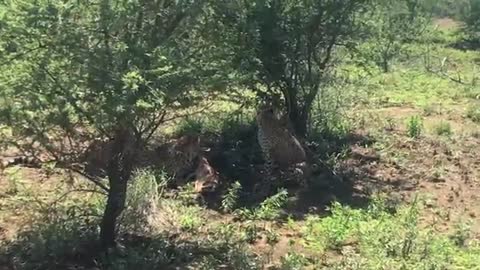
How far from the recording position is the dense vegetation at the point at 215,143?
17.4 feet

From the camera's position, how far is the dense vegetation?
5.31 metres

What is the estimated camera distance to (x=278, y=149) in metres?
8.52

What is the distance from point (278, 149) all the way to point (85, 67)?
11.9 ft

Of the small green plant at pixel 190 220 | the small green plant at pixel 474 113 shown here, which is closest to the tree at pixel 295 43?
the small green plant at pixel 190 220

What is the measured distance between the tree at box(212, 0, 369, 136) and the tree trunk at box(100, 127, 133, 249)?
2.20 meters

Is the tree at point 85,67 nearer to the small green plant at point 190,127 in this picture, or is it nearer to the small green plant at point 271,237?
the small green plant at point 271,237

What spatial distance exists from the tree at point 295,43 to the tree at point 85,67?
2405 mm

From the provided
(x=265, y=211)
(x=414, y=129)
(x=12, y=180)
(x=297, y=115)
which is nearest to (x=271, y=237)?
(x=265, y=211)

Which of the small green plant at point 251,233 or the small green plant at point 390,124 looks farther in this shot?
the small green plant at point 390,124

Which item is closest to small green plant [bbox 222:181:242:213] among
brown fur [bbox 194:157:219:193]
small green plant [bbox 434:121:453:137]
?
brown fur [bbox 194:157:219:193]

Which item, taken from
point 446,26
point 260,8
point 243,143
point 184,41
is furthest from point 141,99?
point 446,26

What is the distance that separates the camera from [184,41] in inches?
233

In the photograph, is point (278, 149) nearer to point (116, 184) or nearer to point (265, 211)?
point (265, 211)

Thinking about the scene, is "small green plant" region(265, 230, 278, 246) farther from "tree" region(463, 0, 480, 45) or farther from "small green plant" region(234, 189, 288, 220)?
"tree" region(463, 0, 480, 45)
